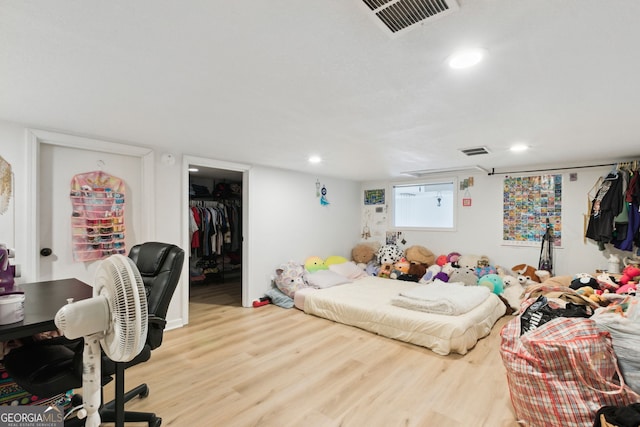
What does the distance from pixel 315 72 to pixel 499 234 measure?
4.31 metres

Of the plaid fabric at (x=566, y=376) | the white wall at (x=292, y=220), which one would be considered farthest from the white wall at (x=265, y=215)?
the plaid fabric at (x=566, y=376)

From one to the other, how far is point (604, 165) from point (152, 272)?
525 centimetres

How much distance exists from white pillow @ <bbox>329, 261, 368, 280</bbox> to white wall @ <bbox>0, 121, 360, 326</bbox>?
0.44m

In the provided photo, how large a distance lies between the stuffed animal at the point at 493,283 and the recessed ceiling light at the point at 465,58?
11.4 ft

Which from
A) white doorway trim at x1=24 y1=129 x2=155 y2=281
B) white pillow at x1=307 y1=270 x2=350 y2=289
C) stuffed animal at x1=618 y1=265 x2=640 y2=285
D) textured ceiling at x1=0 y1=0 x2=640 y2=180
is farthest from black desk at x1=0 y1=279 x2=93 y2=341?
stuffed animal at x1=618 y1=265 x2=640 y2=285

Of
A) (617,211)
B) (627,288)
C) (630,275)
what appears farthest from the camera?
(617,211)

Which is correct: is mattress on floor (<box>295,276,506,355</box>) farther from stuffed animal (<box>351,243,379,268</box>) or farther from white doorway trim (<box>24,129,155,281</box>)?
white doorway trim (<box>24,129,155,281</box>)

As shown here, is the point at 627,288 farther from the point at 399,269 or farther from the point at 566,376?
the point at 399,269

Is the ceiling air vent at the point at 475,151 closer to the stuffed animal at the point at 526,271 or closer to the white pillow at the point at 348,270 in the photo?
the stuffed animal at the point at 526,271

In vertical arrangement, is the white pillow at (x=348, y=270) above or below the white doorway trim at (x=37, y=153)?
below

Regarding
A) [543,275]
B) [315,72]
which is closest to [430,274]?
[543,275]

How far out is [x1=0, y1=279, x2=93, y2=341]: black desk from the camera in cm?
126

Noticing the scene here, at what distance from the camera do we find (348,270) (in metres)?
5.20

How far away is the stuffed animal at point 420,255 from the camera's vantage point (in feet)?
17.0
